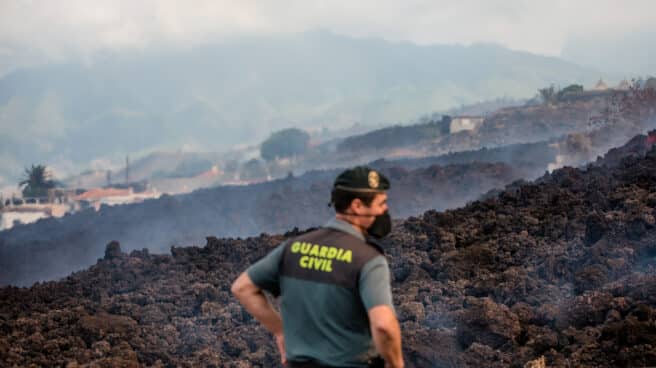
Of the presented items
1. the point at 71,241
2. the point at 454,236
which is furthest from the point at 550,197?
the point at 71,241

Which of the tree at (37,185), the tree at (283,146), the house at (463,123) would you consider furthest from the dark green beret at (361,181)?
the tree at (283,146)

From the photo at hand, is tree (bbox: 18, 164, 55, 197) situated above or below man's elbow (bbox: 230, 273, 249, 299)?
below

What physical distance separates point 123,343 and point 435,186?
3589 centimetres

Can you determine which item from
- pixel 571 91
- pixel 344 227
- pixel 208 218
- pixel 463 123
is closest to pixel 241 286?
pixel 344 227

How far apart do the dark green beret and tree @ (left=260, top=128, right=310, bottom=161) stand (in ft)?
391

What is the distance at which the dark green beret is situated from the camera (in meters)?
5.44

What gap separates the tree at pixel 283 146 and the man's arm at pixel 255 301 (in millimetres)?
118676

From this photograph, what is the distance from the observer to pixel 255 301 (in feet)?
18.7

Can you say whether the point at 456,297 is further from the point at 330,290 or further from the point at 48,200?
the point at 48,200

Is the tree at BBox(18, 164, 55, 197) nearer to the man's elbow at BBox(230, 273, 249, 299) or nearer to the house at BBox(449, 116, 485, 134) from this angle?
the house at BBox(449, 116, 485, 134)

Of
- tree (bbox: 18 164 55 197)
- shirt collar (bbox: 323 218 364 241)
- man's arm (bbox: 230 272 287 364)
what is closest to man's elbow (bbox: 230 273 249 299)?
man's arm (bbox: 230 272 287 364)

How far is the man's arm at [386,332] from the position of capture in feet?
16.6

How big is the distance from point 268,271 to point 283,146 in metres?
121

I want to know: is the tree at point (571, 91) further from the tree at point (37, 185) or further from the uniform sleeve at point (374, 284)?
the uniform sleeve at point (374, 284)
